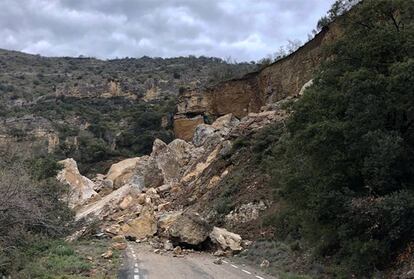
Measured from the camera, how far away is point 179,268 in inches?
712

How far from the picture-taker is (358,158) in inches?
537

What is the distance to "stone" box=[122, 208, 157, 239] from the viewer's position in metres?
31.8

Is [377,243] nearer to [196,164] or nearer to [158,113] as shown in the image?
[196,164]

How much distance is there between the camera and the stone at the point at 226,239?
952 inches

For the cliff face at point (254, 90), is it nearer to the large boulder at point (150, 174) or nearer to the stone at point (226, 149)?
the stone at point (226, 149)

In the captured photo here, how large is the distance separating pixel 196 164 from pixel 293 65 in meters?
12.6

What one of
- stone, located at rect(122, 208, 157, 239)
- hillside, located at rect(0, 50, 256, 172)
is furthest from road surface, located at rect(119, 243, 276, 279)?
hillside, located at rect(0, 50, 256, 172)

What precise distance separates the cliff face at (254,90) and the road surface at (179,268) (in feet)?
74.7

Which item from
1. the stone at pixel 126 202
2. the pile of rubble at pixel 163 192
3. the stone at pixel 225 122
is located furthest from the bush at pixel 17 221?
the stone at pixel 225 122

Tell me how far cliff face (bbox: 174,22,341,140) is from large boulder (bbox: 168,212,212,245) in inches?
744

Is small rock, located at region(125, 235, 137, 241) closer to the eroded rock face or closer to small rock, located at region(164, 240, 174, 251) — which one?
small rock, located at region(164, 240, 174, 251)

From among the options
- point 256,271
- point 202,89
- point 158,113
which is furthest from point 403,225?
point 158,113

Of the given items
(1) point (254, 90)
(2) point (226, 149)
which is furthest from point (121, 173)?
(2) point (226, 149)

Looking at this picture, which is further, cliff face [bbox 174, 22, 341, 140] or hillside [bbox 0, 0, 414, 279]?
cliff face [bbox 174, 22, 341, 140]
